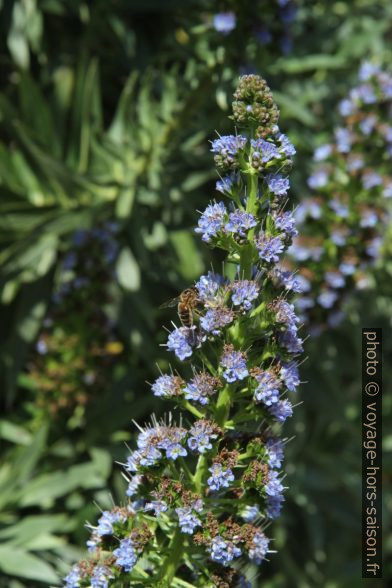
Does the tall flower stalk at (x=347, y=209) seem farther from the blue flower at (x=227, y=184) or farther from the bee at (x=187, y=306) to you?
the blue flower at (x=227, y=184)

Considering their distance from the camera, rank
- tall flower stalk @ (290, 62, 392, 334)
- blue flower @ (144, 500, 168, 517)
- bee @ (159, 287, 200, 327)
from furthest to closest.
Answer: tall flower stalk @ (290, 62, 392, 334) → bee @ (159, 287, 200, 327) → blue flower @ (144, 500, 168, 517)

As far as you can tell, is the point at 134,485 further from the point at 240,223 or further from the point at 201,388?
the point at 240,223

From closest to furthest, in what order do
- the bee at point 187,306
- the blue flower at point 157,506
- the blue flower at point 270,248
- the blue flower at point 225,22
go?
the blue flower at point 270,248, the blue flower at point 157,506, the bee at point 187,306, the blue flower at point 225,22

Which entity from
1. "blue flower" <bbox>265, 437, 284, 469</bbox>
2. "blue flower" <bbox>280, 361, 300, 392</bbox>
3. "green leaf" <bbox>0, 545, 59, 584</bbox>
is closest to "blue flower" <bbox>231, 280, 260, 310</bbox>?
"blue flower" <bbox>280, 361, 300, 392</bbox>

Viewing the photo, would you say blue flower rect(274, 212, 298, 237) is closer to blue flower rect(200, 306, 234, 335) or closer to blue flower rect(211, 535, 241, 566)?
blue flower rect(200, 306, 234, 335)

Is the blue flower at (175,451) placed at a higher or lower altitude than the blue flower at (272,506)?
higher

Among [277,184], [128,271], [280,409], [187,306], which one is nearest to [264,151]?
[277,184]

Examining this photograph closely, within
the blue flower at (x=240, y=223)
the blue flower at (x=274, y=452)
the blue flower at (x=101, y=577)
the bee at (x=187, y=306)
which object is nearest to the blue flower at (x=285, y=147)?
the blue flower at (x=240, y=223)
